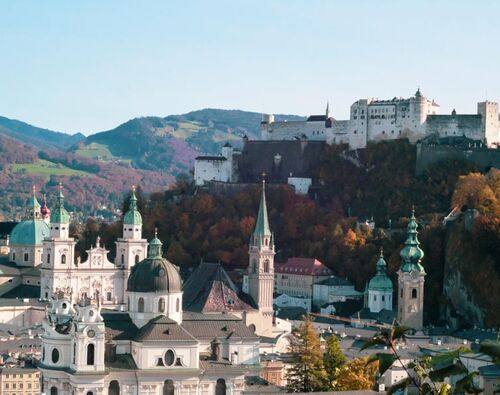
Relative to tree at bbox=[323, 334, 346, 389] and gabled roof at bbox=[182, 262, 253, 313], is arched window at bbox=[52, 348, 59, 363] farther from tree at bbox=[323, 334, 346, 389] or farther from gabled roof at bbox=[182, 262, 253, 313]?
gabled roof at bbox=[182, 262, 253, 313]

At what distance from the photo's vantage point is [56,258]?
88625 mm

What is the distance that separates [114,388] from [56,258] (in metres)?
36.0

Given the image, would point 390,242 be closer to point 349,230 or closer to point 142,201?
point 349,230

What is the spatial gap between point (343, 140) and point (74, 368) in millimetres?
56249

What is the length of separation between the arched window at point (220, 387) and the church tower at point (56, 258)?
108 ft

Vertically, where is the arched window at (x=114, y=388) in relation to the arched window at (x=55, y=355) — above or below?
below

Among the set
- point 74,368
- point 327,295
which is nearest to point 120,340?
point 74,368

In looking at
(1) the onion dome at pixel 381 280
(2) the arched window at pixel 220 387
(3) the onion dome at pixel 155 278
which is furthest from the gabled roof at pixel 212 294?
(2) the arched window at pixel 220 387

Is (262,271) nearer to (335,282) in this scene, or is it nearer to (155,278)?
(335,282)


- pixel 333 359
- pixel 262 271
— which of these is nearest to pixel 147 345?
pixel 333 359

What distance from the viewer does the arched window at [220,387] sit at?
5541 cm

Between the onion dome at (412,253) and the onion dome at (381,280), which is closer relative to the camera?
the onion dome at (412,253)

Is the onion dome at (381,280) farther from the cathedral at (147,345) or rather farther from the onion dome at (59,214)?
the cathedral at (147,345)

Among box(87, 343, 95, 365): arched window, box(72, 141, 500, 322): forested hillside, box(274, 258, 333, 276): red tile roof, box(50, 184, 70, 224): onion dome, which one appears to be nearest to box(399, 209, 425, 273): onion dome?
box(72, 141, 500, 322): forested hillside
